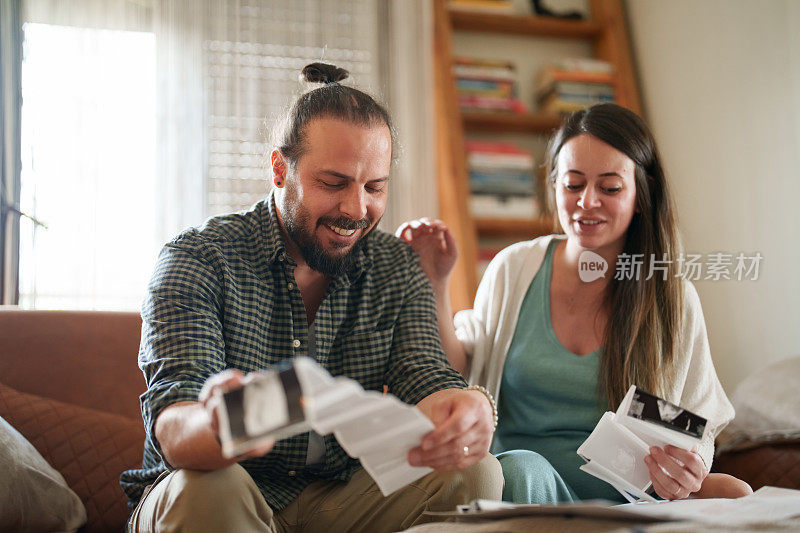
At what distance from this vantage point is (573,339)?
1.64 meters

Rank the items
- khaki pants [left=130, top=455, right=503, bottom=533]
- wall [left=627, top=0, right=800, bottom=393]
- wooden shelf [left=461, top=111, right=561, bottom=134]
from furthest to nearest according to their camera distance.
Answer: wooden shelf [left=461, top=111, right=561, bottom=134] → wall [left=627, top=0, right=800, bottom=393] → khaki pants [left=130, top=455, right=503, bottom=533]

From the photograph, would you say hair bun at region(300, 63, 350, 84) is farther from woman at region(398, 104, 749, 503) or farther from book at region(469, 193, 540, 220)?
book at region(469, 193, 540, 220)

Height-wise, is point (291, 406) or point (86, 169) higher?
point (86, 169)

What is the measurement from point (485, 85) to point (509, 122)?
18 centimetres

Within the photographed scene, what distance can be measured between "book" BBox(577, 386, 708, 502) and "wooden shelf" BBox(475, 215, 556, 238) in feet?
5.28

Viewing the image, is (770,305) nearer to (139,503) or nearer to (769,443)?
(769,443)

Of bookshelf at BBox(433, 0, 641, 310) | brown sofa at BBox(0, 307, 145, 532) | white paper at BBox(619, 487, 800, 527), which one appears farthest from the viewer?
bookshelf at BBox(433, 0, 641, 310)

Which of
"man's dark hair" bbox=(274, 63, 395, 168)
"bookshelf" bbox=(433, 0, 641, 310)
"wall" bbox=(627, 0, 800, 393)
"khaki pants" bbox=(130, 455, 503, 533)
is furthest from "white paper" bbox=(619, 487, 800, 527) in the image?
"bookshelf" bbox=(433, 0, 641, 310)

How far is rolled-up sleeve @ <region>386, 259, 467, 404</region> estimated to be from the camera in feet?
4.25

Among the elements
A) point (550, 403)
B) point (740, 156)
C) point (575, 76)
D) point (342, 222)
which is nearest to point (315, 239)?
point (342, 222)

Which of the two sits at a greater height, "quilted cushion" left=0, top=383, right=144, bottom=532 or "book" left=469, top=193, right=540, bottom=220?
"book" left=469, top=193, right=540, bottom=220

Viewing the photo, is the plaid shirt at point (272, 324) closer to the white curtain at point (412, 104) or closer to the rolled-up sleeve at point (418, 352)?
the rolled-up sleeve at point (418, 352)

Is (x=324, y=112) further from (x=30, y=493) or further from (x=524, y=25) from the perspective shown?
(x=524, y=25)

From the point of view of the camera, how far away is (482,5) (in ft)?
9.96
